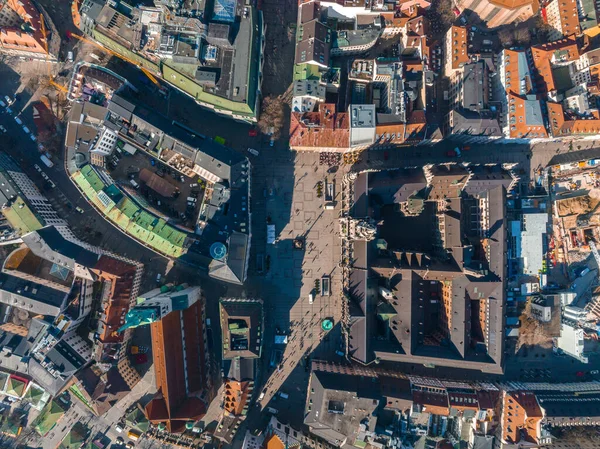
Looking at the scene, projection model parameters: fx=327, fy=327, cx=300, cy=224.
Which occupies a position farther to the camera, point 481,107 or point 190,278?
point 190,278

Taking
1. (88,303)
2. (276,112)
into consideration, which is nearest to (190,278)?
(88,303)

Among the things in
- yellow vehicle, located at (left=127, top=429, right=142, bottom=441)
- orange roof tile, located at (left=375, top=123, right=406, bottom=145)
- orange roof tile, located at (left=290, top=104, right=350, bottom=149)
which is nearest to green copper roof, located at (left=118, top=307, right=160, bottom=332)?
yellow vehicle, located at (left=127, top=429, right=142, bottom=441)

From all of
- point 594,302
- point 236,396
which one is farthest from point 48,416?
point 594,302

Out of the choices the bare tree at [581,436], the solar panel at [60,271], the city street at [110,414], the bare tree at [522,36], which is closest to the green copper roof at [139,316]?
the city street at [110,414]

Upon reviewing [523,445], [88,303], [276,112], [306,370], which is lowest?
[523,445]

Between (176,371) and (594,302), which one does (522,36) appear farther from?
(176,371)

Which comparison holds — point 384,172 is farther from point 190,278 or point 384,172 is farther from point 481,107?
point 190,278
